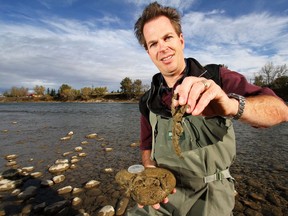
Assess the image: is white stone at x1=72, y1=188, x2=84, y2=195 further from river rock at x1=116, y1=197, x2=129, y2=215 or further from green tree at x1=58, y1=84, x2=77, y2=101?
green tree at x1=58, y1=84, x2=77, y2=101

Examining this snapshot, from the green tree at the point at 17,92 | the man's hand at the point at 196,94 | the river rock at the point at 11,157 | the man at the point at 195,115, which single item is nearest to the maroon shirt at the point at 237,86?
the man at the point at 195,115

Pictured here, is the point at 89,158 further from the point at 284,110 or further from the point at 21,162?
the point at 284,110

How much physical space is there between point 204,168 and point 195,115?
1.21 meters

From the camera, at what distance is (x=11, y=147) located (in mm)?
11172

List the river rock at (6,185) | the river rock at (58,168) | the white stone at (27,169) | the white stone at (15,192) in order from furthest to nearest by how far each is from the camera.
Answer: the white stone at (27,169) < the river rock at (58,168) < the river rock at (6,185) < the white stone at (15,192)

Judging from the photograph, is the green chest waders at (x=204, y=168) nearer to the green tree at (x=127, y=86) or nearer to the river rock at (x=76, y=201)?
the river rock at (x=76, y=201)

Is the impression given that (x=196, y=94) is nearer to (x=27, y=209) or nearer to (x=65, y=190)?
(x=27, y=209)

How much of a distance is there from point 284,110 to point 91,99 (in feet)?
354

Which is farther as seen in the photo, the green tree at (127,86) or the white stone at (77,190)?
the green tree at (127,86)

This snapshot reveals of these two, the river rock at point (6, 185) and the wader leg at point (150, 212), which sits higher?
the wader leg at point (150, 212)

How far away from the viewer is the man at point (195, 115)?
184cm

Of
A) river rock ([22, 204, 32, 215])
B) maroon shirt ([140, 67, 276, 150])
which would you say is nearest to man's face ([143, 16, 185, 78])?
maroon shirt ([140, 67, 276, 150])

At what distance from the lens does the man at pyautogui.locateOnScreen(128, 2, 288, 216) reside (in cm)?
184

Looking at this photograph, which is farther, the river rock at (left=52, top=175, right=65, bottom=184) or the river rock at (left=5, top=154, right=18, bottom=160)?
the river rock at (left=5, top=154, right=18, bottom=160)
